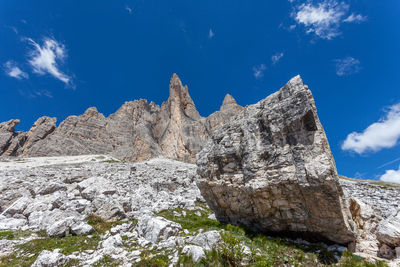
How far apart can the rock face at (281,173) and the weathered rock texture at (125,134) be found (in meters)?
63.3

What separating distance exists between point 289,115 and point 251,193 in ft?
14.1

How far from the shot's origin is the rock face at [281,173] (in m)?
7.27

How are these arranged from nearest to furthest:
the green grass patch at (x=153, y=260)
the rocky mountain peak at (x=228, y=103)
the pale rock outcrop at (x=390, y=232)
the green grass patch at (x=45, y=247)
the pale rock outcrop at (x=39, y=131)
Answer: the green grass patch at (x=153, y=260)
the pale rock outcrop at (x=390, y=232)
the green grass patch at (x=45, y=247)
the pale rock outcrop at (x=39, y=131)
the rocky mountain peak at (x=228, y=103)

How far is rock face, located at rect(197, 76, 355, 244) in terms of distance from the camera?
727cm

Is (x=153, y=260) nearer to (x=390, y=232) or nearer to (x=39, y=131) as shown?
(x=390, y=232)

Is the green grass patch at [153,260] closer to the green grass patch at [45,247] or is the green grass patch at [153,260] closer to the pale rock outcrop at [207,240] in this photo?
the pale rock outcrop at [207,240]

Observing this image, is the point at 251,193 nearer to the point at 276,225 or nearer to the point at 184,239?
the point at 276,225

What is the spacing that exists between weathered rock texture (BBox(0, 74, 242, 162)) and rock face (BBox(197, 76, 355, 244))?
63271mm

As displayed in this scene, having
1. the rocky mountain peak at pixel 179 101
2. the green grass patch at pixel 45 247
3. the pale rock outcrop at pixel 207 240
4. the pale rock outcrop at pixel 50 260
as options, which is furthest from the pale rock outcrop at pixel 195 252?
the rocky mountain peak at pixel 179 101

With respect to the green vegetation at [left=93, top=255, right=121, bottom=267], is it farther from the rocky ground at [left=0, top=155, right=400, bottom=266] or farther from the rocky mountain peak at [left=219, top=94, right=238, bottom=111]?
the rocky mountain peak at [left=219, top=94, right=238, bottom=111]

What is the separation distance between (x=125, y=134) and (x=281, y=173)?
108 metres

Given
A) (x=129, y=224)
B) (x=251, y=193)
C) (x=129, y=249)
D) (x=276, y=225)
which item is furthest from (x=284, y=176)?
(x=129, y=224)

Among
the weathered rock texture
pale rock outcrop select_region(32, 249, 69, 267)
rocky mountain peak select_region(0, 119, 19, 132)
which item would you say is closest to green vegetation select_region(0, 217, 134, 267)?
pale rock outcrop select_region(32, 249, 69, 267)

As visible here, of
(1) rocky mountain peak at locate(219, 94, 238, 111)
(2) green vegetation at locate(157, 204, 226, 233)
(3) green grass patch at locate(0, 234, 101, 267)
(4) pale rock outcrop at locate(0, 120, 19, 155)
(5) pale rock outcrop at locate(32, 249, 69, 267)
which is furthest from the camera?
(1) rocky mountain peak at locate(219, 94, 238, 111)
